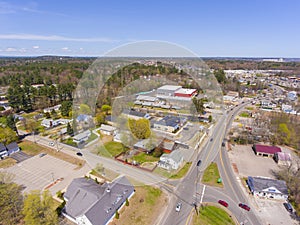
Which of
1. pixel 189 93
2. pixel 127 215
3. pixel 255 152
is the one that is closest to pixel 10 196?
pixel 127 215

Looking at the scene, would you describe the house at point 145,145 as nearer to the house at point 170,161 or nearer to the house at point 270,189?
the house at point 170,161

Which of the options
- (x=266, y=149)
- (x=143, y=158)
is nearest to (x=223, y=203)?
(x=143, y=158)

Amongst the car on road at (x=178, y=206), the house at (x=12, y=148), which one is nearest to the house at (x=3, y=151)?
the house at (x=12, y=148)

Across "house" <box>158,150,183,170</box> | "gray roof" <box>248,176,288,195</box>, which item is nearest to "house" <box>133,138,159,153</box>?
"house" <box>158,150,183,170</box>

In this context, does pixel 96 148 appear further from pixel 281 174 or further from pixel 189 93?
pixel 189 93

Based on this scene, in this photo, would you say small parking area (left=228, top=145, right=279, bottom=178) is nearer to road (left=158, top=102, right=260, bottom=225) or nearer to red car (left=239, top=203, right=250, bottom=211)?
road (left=158, top=102, right=260, bottom=225)

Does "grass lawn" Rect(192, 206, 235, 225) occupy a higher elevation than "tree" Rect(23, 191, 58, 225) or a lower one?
lower
